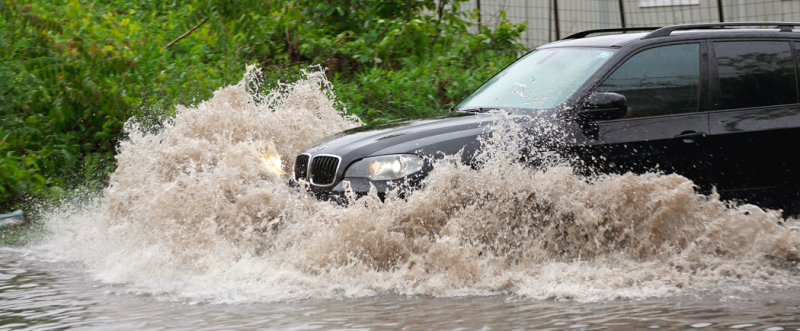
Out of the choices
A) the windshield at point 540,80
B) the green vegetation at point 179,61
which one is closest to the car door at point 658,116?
the windshield at point 540,80

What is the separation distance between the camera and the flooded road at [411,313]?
172 inches

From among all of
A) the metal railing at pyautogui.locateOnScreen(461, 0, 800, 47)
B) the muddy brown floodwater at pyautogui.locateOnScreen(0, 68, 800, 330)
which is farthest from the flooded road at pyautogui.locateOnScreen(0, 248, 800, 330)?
the metal railing at pyautogui.locateOnScreen(461, 0, 800, 47)

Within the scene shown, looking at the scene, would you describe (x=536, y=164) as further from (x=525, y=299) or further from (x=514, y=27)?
(x=514, y=27)

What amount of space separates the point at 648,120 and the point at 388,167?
1.81 meters

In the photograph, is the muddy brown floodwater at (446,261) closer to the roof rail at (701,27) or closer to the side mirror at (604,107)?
the side mirror at (604,107)

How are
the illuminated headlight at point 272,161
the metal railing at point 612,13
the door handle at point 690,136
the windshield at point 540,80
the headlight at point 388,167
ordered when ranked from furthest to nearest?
the metal railing at point 612,13, the illuminated headlight at point 272,161, the windshield at point 540,80, the door handle at point 690,136, the headlight at point 388,167

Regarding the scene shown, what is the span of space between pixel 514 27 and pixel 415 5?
5.86 feet

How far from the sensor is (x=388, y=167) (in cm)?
566

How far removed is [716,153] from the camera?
6.04 meters

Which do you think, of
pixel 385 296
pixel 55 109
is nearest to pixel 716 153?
pixel 385 296

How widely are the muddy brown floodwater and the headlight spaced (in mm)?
151

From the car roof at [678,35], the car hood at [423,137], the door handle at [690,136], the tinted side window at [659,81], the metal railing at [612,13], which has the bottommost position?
the door handle at [690,136]

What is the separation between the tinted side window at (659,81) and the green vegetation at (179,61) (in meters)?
4.78

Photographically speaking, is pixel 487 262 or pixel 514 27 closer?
pixel 487 262
